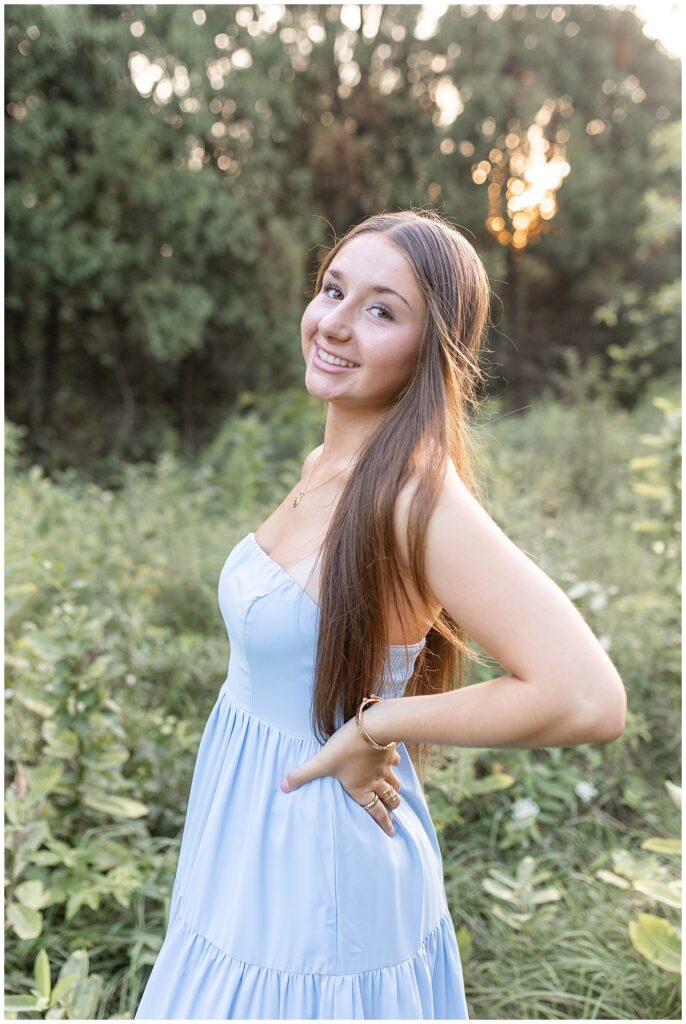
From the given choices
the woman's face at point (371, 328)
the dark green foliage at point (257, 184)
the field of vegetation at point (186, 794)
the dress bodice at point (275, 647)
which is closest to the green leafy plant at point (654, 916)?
the field of vegetation at point (186, 794)

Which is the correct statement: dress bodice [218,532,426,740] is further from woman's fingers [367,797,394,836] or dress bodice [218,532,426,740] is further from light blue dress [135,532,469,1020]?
woman's fingers [367,797,394,836]

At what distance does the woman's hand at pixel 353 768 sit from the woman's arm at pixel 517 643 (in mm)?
185

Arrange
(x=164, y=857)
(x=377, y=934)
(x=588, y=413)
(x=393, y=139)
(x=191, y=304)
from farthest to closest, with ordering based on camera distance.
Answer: (x=393, y=139) < (x=191, y=304) < (x=588, y=413) < (x=164, y=857) < (x=377, y=934)

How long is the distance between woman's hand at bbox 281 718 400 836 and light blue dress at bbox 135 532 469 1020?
2 centimetres

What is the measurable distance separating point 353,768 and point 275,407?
9389mm

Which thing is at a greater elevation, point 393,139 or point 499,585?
point 393,139

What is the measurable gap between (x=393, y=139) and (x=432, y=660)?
12.0 metres

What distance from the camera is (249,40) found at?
385 inches

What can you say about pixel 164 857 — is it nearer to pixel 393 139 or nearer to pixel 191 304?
pixel 191 304

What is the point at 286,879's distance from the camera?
1172mm

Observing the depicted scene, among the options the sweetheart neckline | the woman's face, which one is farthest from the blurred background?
the sweetheart neckline

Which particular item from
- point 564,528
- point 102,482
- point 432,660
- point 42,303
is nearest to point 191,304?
point 42,303

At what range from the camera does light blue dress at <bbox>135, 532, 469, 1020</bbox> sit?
1149 mm

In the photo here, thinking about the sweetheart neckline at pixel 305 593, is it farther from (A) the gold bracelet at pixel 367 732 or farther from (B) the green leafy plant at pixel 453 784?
(B) the green leafy plant at pixel 453 784
